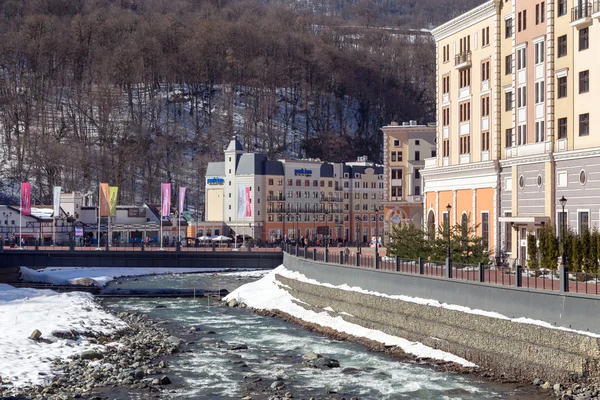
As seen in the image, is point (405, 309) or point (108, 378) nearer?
point (108, 378)

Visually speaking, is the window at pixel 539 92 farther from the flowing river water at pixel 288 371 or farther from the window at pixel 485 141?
the flowing river water at pixel 288 371

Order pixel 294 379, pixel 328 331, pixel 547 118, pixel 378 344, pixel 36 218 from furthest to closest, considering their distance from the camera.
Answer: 1. pixel 36 218
2. pixel 547 118
3. pixel 328 331
4. pixel 378 344
5. pixel 294 379

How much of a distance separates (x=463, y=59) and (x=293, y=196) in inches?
2532

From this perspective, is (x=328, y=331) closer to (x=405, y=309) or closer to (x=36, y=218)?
(x=405, y=309)

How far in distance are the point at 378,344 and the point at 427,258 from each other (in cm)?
1044

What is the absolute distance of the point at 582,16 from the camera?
2146 inches

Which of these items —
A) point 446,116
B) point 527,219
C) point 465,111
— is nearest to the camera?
point 527,219

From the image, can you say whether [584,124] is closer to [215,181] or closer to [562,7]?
[562,7]

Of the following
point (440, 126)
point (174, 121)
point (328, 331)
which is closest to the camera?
point (328, 331)

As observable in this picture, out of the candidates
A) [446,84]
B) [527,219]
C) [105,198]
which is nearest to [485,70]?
[446,84]

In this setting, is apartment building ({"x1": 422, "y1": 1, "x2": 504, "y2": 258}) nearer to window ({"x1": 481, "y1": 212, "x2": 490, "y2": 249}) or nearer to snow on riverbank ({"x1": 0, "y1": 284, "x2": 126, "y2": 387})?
window ({"x1": 481, "y1": 212, "x2": 490, "y2": 249})

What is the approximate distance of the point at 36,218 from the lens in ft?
395

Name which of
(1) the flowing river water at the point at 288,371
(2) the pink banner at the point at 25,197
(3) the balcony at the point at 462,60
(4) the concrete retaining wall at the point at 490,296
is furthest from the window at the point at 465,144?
(2) the pink banner at the point at 25,197

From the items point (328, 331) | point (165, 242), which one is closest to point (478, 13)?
point (328, 331)
